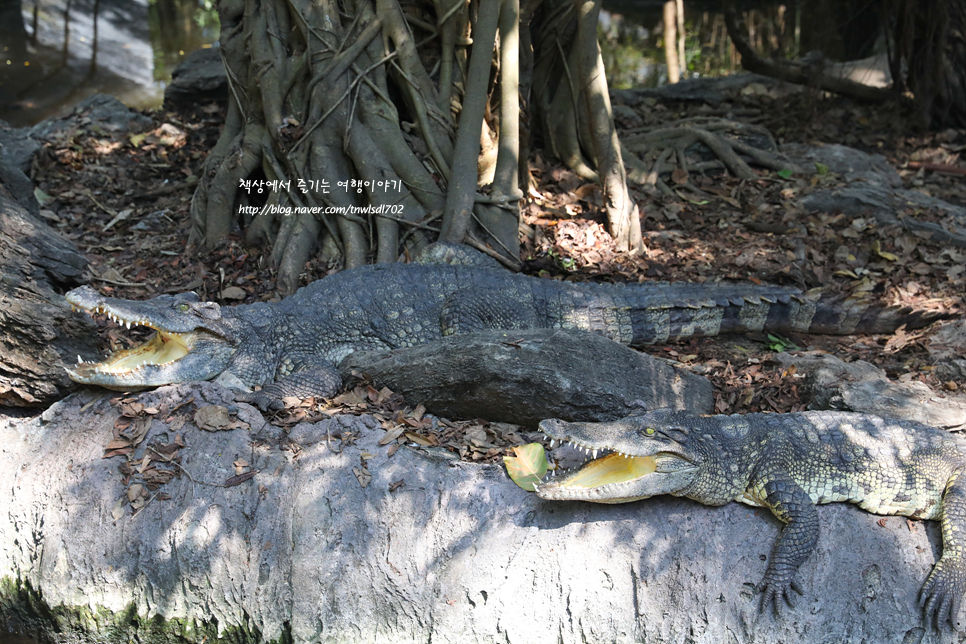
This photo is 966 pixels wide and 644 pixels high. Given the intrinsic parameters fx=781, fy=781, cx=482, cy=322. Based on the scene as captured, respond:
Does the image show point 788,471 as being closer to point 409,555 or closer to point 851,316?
point 409,555

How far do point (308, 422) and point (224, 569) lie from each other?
82cm

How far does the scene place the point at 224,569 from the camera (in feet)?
12.0

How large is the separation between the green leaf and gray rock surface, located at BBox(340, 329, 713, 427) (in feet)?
1.38

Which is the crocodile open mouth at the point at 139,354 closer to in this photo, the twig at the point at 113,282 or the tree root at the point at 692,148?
the twig at the point at 113,282

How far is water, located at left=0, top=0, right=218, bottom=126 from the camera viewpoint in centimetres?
1173

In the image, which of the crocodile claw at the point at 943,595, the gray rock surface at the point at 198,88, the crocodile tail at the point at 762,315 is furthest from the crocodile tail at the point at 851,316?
the gray rock surface at the point at 198,88

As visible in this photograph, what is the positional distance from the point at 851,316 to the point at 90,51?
13476 mm

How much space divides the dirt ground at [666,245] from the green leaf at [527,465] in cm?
34

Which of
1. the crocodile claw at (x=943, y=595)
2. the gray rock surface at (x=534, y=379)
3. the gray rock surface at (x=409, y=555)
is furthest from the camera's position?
the gray rock surface at (x=534, y=379)

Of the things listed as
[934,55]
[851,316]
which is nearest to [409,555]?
[851,316]

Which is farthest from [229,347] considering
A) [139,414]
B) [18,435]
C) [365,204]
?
[365,204]

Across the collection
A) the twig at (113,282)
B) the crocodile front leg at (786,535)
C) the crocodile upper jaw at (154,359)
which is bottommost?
the crocodile front leg at (786,535)

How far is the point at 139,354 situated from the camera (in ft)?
15.0

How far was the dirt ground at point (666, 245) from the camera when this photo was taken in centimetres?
509
